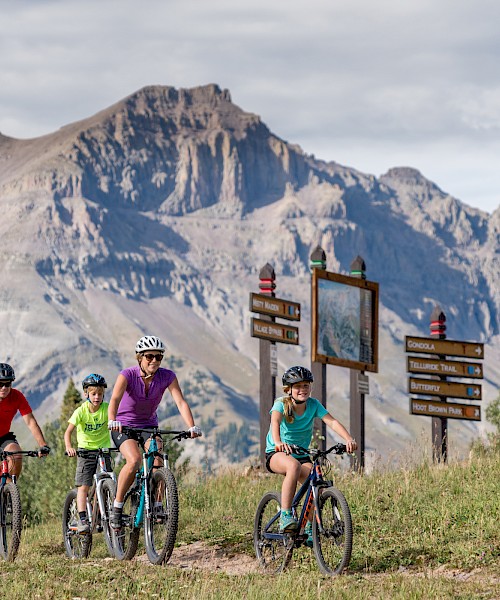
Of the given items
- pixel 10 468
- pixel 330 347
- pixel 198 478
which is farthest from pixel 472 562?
pixel 330 347

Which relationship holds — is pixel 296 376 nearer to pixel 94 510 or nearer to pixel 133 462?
pixel 133 462

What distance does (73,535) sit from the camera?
13.2 metres

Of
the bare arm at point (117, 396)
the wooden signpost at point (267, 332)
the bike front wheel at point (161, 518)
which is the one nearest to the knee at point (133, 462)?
the bike front wheel at point (161, 518)

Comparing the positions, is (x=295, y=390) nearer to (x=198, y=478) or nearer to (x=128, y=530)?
(x=128, y=530)

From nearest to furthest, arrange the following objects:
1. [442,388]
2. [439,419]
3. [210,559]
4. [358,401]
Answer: [210,559], [358,401], [442,388], [439,419]

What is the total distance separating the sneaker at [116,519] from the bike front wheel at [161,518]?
57 cm

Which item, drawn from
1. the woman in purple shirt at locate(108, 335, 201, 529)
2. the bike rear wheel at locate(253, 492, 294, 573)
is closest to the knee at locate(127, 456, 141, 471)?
the woman in purple shirt at locate(108, 335, 201, 529)

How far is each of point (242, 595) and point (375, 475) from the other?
7.55 m

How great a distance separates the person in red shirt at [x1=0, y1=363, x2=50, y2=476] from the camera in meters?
12.6

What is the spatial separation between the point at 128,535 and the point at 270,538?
1757 mm

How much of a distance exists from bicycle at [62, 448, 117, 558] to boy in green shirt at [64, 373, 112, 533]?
72mm

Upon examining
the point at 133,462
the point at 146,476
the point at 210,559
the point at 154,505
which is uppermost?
the point at 133,462

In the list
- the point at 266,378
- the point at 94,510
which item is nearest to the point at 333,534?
the point at 94,510

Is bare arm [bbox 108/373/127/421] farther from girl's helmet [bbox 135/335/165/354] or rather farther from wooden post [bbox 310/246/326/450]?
wooden post [bbox 310/246/326/450]
